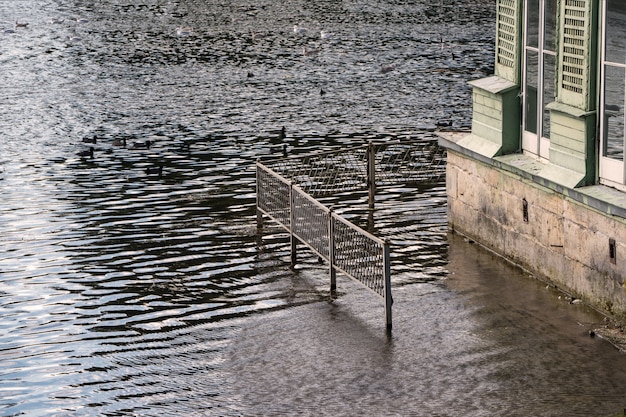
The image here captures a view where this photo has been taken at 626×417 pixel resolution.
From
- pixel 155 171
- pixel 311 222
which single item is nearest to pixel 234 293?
pixel 311 222

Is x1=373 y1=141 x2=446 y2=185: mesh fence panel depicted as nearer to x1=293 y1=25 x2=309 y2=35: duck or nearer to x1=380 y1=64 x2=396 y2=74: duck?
x1=380 y1=64 x2=396 y2=74: duck

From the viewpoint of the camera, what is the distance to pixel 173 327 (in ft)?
59.6

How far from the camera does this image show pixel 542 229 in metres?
19.3

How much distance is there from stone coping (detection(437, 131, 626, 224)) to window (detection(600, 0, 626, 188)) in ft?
1.01

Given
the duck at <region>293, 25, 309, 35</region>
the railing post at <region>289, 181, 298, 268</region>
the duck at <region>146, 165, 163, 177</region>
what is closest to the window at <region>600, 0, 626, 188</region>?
the railing post at <region>289, 181, 298, 268</region>

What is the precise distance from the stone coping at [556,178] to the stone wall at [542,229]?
135mm

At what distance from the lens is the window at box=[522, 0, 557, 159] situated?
1947 cm

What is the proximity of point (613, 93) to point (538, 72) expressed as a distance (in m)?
2.62

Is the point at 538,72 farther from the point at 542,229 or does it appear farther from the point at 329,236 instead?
the point at 329,236

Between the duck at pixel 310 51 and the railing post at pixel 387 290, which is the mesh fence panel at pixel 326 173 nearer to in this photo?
the railing post at pixel 387 290

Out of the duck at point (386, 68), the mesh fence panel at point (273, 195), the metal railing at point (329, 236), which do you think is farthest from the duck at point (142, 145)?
the duck at point (386, 68)

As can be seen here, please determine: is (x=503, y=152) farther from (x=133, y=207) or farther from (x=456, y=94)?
(x=456, y=94)

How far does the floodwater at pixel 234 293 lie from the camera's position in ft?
50.3

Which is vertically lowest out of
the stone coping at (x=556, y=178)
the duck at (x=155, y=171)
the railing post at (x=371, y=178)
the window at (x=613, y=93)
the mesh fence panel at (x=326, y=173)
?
the duck at (x=155, y=171)
